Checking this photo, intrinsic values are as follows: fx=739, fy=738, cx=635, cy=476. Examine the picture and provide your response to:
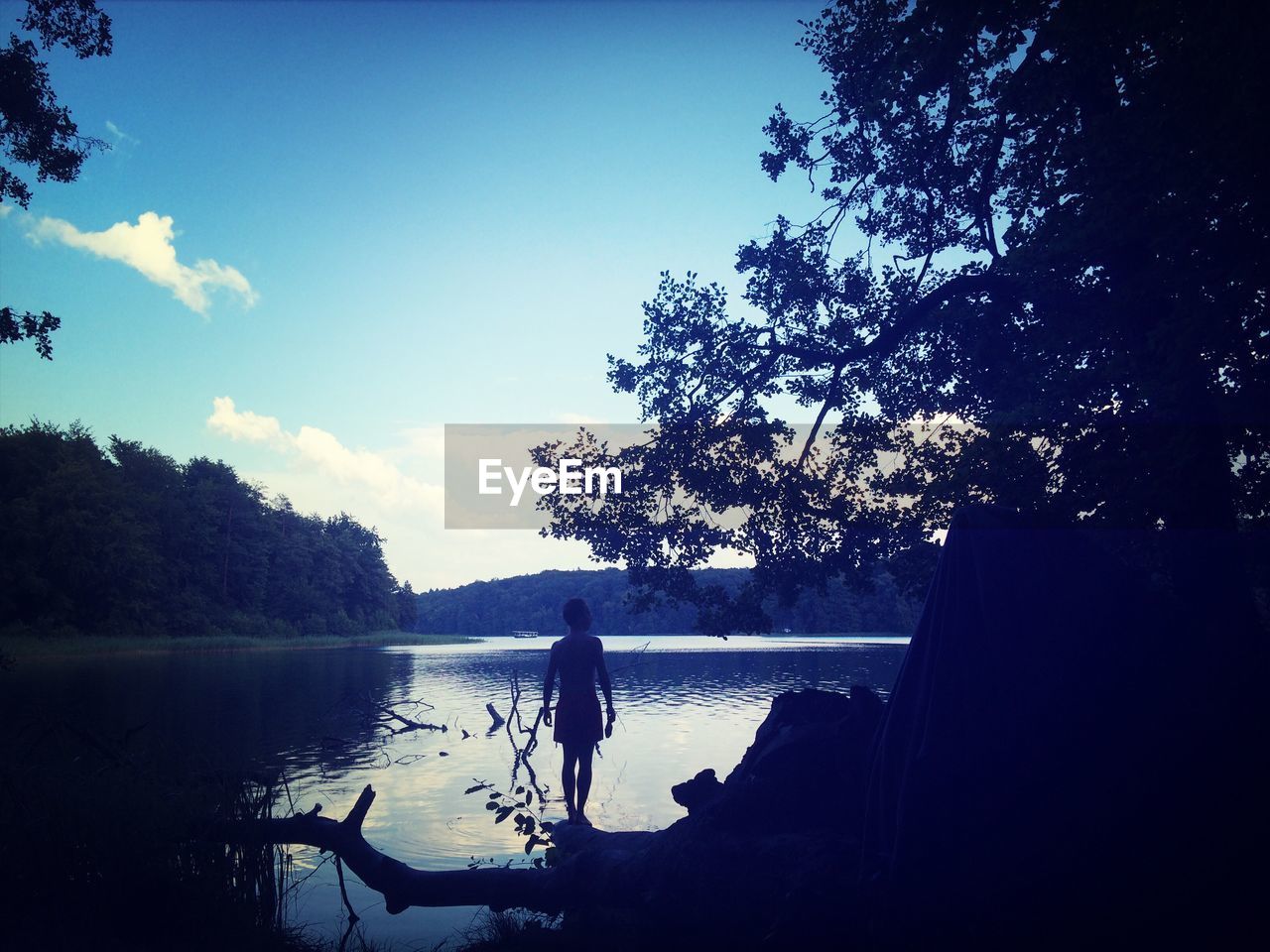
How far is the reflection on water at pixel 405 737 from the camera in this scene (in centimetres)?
852

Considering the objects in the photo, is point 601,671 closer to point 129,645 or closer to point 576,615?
point 576,615

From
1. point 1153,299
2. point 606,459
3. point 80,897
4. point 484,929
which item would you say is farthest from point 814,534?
point 80,897

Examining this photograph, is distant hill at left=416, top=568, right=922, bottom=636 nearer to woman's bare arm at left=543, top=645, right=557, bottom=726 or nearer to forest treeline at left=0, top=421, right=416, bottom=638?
forest treeline at left=0, top=421, right=416, bottom=638

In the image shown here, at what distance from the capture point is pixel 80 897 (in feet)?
17.4

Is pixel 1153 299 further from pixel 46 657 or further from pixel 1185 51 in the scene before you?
pixel 46 657

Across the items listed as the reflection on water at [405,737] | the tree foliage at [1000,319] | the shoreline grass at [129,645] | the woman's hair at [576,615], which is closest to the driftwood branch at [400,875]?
the reflection on water at [405,737]

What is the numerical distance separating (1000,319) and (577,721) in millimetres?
8448

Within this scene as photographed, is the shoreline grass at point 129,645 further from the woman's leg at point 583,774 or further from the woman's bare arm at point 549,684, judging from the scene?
the woman's leg at point 583,774

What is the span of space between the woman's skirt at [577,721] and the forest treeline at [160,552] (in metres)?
55.9

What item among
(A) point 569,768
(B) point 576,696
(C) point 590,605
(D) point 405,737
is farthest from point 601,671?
(C) point 590,605

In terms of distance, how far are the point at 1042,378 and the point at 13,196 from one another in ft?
56.2

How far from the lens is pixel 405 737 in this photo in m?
18.0

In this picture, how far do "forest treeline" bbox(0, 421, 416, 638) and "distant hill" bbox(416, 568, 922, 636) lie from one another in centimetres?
3631

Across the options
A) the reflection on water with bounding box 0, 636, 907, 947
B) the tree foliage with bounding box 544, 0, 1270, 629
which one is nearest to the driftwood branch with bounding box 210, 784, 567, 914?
the reflection on water with bounding box 0, 636, 907, 947
